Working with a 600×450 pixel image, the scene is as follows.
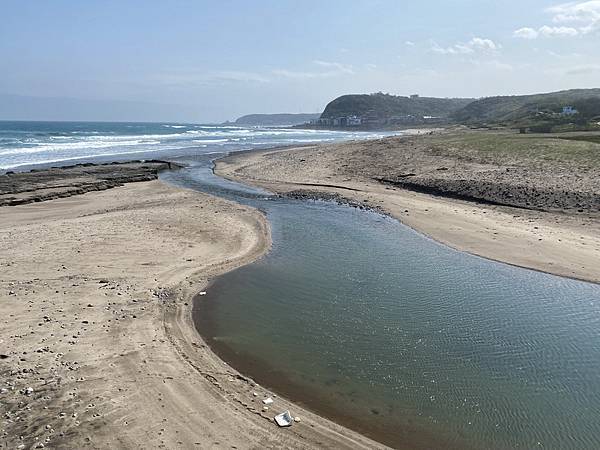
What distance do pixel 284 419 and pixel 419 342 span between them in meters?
→ 4.39

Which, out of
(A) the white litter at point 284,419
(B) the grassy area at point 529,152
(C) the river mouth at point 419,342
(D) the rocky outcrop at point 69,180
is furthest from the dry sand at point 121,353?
(B) the grassy area at point 529,152

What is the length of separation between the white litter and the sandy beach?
1168cm

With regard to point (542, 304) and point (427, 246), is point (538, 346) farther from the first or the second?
point (427, 246)

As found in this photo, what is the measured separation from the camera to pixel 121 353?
10.0 meters

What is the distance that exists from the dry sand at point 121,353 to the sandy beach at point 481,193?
31.0 feet

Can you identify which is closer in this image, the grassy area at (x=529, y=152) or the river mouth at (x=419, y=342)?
the river mouth at (x=419, y=342)

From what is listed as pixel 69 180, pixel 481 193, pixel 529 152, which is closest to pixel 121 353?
pixel 481 193

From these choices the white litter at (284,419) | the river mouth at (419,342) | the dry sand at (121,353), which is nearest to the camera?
the dry sand at (121,353)

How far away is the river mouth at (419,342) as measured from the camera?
27.8 ft

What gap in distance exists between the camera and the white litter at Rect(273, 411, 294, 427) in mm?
8024

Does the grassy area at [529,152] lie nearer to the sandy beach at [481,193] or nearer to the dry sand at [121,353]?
the sandy beach at [481,193]

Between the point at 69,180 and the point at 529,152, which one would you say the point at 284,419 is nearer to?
the point at 69,180

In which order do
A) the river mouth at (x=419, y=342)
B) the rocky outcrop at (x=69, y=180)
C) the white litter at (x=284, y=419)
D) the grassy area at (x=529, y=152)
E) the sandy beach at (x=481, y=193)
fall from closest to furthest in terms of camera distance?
the white litter at (x=284, y=419)
the river mouth at (x=419, y=342)
the sandy beach at (x=481, y=193)
the rocky outcrop at (x=69, y=180)
the grassy area at (x=529, y=152)

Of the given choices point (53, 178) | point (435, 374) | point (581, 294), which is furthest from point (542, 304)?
point (53, 178)
